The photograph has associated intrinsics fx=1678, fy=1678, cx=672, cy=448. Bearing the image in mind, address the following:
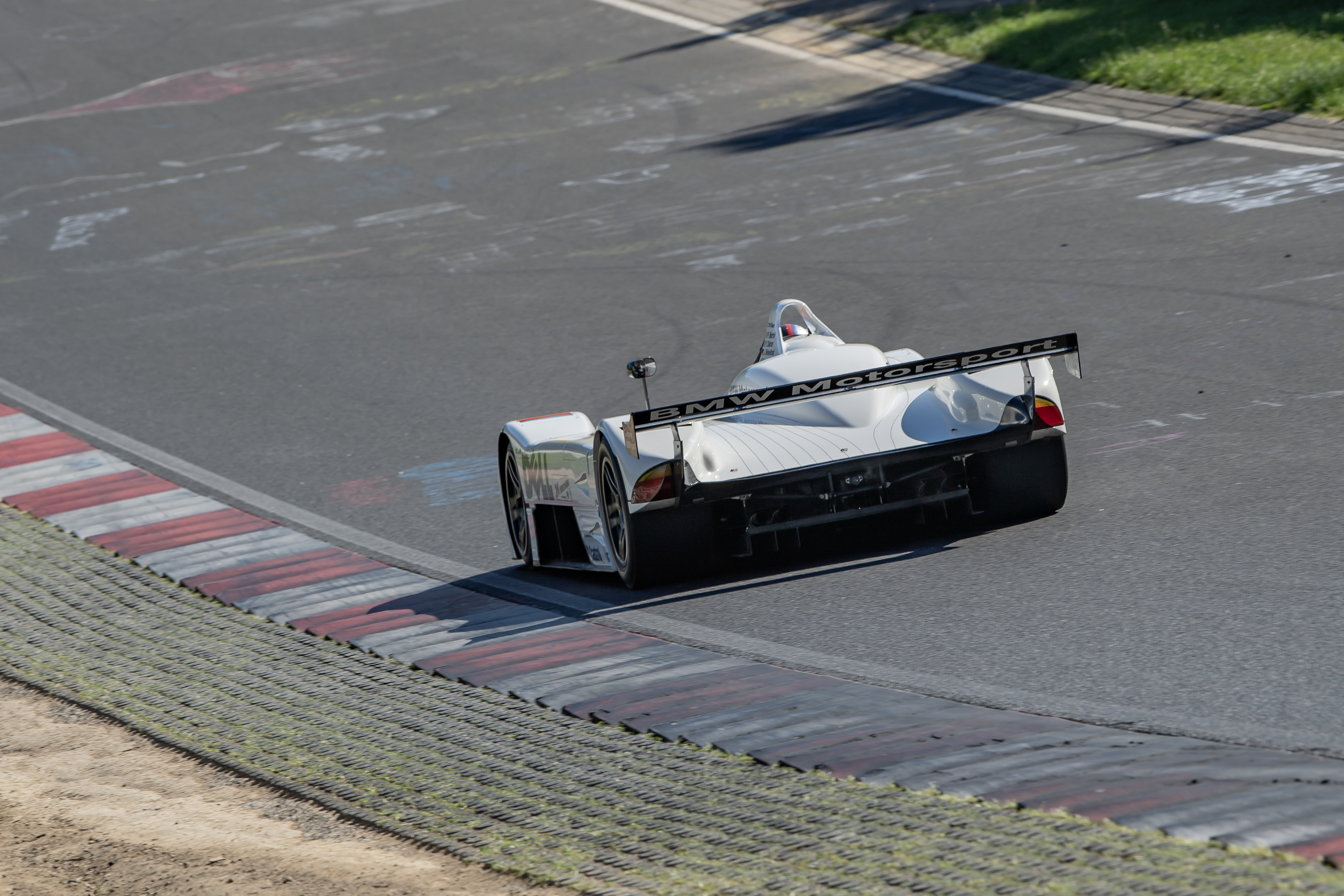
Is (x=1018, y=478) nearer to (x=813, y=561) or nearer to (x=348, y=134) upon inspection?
(x=813, y=561)

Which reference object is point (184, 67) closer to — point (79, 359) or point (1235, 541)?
point (79, 359)

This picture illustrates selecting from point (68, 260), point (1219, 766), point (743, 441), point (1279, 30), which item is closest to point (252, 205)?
point (68, 260)

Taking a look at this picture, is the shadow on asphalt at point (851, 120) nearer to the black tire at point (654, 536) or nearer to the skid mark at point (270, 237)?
the skid mark at point (270, 237)

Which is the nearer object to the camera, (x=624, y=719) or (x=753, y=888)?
(x=753, y=888)

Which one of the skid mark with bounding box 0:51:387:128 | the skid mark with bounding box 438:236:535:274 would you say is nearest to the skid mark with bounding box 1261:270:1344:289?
the skid mark with bounding box 438:236:535:274

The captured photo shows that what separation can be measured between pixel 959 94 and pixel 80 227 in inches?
431

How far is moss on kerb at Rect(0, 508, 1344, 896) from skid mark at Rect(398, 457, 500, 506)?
83.9 inches

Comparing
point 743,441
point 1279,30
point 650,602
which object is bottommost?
point 650,602

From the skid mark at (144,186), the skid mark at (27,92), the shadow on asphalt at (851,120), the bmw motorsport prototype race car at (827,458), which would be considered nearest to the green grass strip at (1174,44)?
the shadow on asphalt at (851,120)

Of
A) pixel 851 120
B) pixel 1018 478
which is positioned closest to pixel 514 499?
pixel 1018 478

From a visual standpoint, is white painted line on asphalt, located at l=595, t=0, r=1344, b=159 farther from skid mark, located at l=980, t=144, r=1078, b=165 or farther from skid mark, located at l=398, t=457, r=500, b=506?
skid mark, located at l=398, t=457, r=500, b=506

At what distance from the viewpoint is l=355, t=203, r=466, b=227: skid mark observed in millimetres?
18953

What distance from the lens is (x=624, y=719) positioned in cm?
600

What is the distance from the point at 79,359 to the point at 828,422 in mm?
9439
